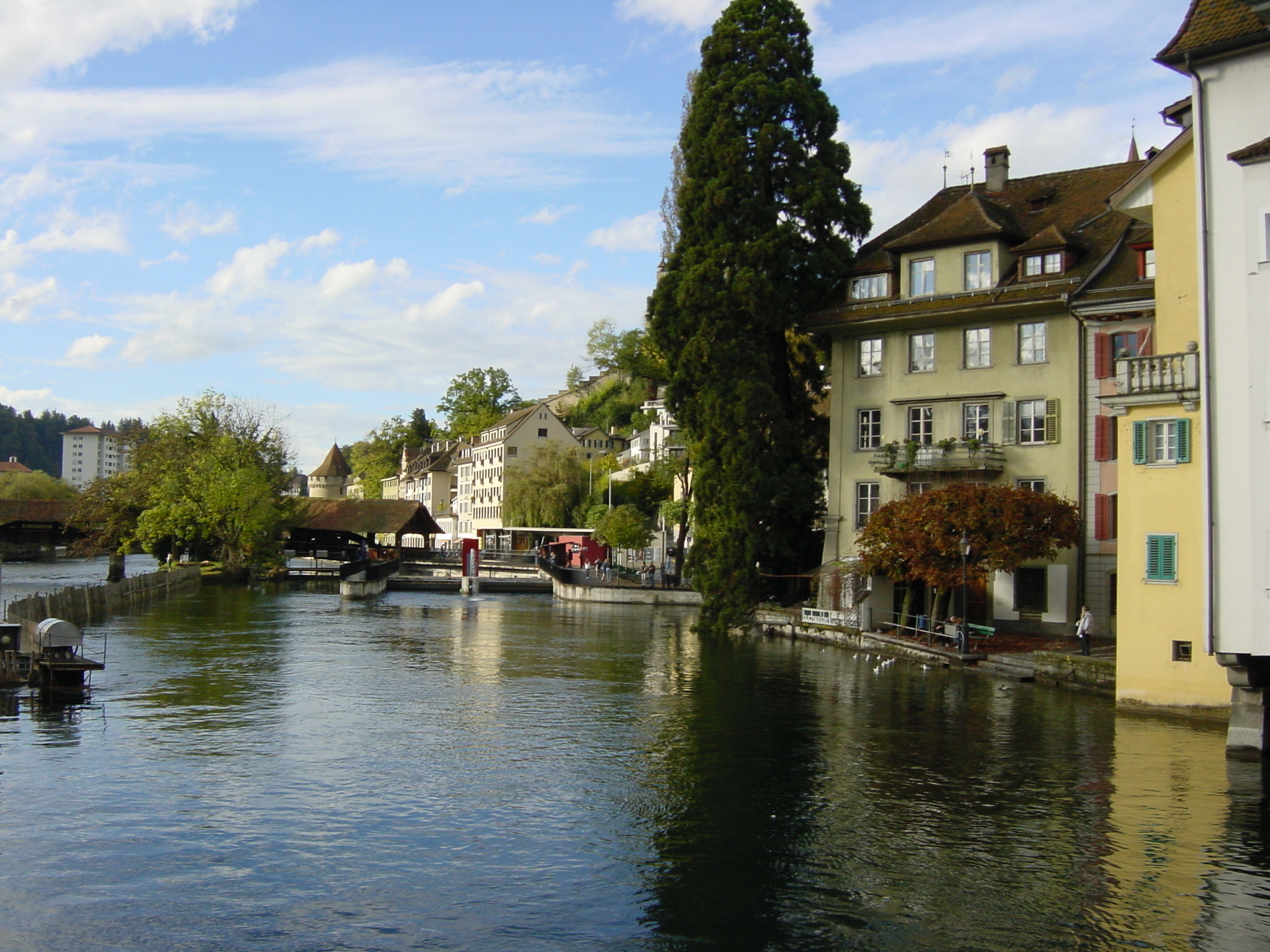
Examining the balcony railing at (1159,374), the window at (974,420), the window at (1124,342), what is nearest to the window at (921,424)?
the window at (974,420)

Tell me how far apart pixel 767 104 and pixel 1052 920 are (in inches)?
1328

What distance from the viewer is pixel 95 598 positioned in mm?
45031

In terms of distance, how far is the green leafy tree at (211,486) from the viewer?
2963 inches

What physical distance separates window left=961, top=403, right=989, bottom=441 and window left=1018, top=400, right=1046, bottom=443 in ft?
3.68

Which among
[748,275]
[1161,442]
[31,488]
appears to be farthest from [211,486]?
[31,488]

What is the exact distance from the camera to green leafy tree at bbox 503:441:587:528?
313ft

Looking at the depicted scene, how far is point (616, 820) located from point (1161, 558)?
12.4 m

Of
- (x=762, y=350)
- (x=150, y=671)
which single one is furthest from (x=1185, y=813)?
(x=762, y=350)

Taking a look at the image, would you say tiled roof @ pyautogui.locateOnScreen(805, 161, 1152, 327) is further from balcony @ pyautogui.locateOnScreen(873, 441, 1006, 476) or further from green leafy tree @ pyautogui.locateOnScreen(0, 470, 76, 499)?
green leafy tree @ pyautogui.locateOnScreen(0, 470, 76, 499)

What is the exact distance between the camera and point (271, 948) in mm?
11102

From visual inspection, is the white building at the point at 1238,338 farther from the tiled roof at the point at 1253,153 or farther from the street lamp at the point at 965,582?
the street lamp at the point at 965,582

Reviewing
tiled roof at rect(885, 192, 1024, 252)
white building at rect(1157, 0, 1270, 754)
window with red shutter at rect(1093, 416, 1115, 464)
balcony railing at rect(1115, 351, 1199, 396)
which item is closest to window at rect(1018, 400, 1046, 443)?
window with red shutter at rect(1093, 416, 1115, 464)

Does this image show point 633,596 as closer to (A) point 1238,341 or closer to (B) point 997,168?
(B) point 997,168

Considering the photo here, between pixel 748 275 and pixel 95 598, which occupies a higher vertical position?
pixel 748 275
